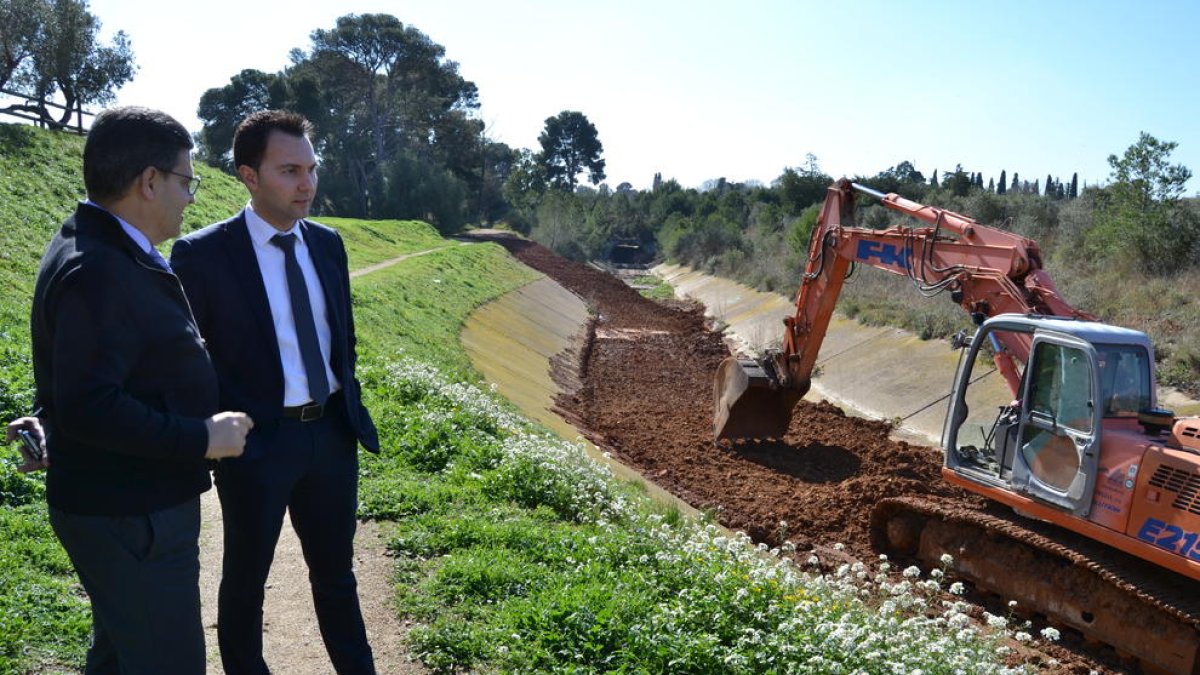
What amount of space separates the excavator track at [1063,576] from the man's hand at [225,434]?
7555mm

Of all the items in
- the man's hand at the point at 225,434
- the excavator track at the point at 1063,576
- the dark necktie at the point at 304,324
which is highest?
the dark necktie at the point at 304,324

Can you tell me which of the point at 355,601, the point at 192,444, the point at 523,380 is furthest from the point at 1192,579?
the point at 523,380

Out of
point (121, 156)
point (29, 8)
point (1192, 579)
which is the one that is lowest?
point (1192, 579)

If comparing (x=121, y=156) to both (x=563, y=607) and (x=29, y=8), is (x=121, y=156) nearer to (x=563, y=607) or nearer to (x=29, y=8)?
(x=563, y=607)

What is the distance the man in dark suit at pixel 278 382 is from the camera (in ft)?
13.2

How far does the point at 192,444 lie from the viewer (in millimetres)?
3195

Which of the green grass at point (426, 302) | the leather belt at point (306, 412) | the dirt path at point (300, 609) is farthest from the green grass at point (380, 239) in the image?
the leather belt at point (306, 412)

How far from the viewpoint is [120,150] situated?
324 centimetres

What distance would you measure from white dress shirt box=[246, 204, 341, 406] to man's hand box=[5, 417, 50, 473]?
0.93 metres

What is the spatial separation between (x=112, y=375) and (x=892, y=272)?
1248 centimetres

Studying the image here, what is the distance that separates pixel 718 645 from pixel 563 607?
36.5 inches

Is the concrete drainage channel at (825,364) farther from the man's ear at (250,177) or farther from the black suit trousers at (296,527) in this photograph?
the man's ear at (250,177)

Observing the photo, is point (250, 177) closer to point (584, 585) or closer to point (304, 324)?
point (304, 324)

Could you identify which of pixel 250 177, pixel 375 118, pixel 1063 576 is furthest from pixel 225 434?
pixel 375 118
